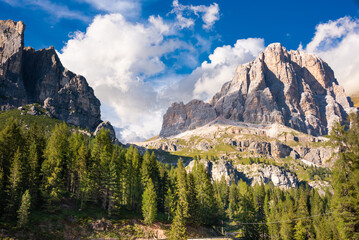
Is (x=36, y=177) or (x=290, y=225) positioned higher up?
(x=36, y=177)

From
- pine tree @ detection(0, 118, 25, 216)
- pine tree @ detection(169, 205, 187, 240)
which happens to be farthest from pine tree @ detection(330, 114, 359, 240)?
pine tree @ detection(0, 118, 25, 216)

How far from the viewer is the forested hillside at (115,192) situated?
33656 millimetres

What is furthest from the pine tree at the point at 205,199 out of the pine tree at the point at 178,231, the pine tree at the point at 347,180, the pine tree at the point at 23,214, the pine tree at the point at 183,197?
the pine tree at the point at 23,214

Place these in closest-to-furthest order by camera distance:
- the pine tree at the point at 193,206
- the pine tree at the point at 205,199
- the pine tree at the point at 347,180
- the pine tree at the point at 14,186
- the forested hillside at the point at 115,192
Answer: the pine tree at the point at 347,180, the forested hillside at the point at 115,192, the pine tree at the point at 14,186, the pine tree at the point at 193,206, the pine tree at the point at 205,199

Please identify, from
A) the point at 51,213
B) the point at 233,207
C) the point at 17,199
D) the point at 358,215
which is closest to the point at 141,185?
the point at 51,213

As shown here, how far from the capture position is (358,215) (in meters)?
31.5

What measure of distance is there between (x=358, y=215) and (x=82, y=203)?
51270 millimetres

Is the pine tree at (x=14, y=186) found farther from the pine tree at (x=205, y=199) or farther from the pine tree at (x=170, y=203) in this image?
the pine tree at (x=205, y=199)

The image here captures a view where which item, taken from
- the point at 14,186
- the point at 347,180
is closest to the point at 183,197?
the point at 14,186

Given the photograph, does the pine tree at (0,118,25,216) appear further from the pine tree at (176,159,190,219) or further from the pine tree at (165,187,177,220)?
the pine tree at (165,187,177,220)

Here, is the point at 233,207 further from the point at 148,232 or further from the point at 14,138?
the point at 14,138

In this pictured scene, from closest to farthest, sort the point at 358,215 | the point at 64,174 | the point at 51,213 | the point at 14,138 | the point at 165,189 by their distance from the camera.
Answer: the point at 358,215 → the point at 51,213 → the point at 14,138 → the point at 64,174 → the point at 165,189

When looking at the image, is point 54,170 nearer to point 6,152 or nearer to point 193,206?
point 6,152

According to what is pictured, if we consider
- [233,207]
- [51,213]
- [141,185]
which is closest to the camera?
[51,213]
